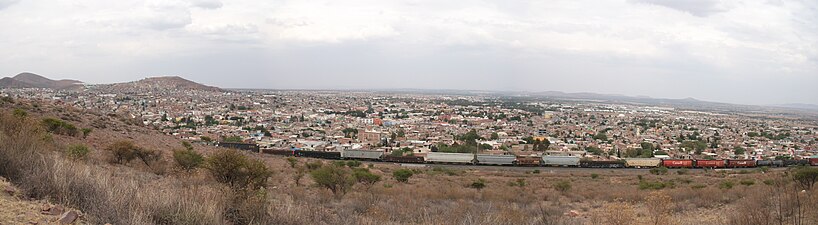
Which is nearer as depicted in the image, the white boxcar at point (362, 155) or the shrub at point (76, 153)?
the shrub at point (76, 153)

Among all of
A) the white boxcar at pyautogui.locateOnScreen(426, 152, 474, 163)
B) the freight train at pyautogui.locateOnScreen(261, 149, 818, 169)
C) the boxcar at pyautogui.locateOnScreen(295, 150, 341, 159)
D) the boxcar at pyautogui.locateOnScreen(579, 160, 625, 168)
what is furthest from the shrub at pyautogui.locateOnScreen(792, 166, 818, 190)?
the boxcar at pyautogui.locateOnScreen(295, 150, 341, 159)

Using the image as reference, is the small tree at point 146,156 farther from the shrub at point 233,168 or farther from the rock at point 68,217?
the rock at point 68,217

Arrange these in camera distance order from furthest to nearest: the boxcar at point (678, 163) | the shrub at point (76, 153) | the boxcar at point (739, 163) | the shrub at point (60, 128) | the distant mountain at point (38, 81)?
the distant mountain at point (38, 81) → the boxcar at point (739, 163) → the boxcar at point (678, 163) → the shrub at point (60, 128) → the shrub at point (76, 153)

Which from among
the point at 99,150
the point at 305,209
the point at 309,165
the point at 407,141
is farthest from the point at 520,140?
the point at 305,209

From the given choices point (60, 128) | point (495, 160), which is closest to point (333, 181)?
point (60, 128)

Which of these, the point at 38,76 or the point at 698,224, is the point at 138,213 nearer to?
the point at 698,224

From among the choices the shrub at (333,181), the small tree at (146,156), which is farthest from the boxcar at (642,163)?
the small tree at (146,156)

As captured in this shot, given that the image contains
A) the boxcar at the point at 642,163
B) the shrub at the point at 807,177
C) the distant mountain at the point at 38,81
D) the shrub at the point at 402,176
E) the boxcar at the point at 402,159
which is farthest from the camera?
the distant mountain at the point at 38,81

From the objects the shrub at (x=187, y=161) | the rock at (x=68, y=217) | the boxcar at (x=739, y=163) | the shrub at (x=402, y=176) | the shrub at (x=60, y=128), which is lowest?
the boxcar at (x=739, y=163)

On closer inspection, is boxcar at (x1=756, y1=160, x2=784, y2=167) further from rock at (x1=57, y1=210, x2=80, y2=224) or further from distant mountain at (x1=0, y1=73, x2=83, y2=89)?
distant mountain at (x1=0, y1=73, x2=83, y2=89)
